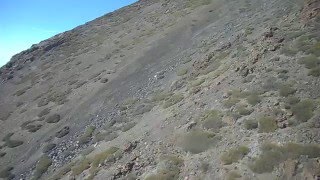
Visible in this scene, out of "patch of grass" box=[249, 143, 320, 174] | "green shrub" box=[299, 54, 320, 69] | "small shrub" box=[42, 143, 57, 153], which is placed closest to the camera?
"patch of grass" box=[249, 143, 320, 174]

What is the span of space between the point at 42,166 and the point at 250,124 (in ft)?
66.3

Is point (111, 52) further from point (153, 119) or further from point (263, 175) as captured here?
point (263, 175)

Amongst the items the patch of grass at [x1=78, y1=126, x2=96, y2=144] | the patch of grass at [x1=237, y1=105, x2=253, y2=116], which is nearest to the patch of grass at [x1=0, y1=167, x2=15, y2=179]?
the patch of grass at [x1=78, y1=126, x2=96, y2=144]

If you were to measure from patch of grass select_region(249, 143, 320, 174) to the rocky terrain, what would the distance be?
56 mm

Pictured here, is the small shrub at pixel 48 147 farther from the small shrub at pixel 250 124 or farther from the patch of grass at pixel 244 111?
the small shrub at pixel 250 124

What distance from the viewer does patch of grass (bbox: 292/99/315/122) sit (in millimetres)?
22781

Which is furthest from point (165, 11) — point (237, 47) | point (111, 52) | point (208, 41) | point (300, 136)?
point (300, 136)

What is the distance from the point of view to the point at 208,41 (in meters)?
49.9

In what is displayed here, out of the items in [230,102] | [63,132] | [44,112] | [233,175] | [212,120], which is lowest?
[233,175]

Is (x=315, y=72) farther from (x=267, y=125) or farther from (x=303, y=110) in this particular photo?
(x=267, y=125)

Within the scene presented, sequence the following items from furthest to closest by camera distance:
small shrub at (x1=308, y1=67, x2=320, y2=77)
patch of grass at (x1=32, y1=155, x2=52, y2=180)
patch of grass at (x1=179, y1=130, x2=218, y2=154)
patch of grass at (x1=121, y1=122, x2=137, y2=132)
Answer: patch of grass at (x1=121, y1=122, x2=137, y2=132), patch of grass at (x1=32, y1=155, x2=52, y2=180), small shrub at (x1=308, y1=67, x2=320, y2=77), patch of grass at (x1=179, y1=130, x2=218, y2=154)

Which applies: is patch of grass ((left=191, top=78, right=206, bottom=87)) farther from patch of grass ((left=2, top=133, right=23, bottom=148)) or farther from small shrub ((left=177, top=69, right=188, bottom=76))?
patch of grass ((left=2, top=133, right=23, bottom=148))

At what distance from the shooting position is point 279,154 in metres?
20.5

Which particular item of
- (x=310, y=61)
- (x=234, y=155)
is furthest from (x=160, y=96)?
(x=234, y=155)
